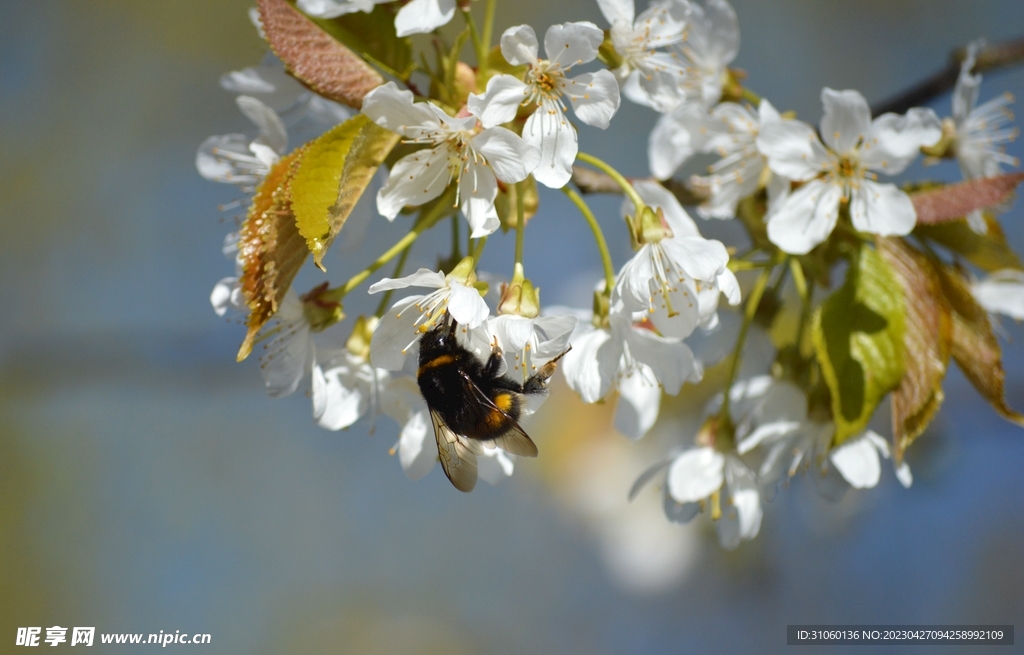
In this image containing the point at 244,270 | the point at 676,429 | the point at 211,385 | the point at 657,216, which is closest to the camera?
the point at 244,270

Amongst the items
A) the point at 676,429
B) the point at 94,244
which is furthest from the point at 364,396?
the point at 94,244

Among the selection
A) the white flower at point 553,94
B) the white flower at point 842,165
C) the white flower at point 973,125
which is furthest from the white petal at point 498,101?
the white flower at point 973,125

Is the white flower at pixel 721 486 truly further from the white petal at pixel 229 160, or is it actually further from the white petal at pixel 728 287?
the white petal at pixel 229 160

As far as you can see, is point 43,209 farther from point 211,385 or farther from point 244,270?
point 244,270

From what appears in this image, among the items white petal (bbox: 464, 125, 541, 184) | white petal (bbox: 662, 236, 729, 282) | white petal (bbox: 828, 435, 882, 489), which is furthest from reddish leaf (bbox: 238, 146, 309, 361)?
white petal (bbox: 828, 435, 882, 489)

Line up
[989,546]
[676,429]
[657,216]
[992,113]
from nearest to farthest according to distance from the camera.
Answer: [657,216]
[992,113]
[676,429]
[989,546]

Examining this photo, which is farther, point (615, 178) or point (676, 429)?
point (676, 429)

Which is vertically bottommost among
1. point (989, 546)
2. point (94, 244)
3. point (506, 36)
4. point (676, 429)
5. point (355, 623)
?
point (355, 623)
